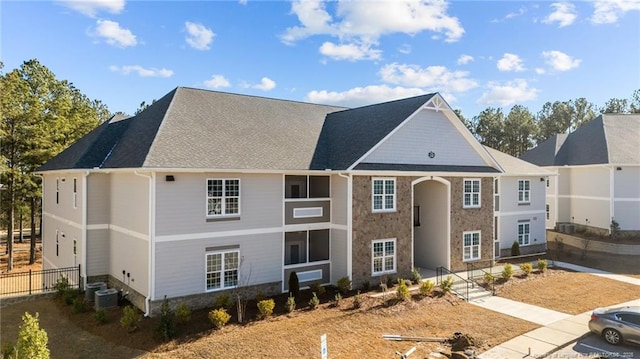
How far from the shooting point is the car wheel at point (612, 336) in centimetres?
1507

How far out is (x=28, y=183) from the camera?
34250mm

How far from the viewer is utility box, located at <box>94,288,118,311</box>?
1775cm

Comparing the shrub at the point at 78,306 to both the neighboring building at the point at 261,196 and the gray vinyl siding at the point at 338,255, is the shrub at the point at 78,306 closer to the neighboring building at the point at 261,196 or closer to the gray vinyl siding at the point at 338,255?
the neighboring building at the point at 261,196

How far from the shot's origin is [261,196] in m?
19.4

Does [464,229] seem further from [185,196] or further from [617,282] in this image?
[185,196]

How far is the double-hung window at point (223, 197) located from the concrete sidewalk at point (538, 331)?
1149cm

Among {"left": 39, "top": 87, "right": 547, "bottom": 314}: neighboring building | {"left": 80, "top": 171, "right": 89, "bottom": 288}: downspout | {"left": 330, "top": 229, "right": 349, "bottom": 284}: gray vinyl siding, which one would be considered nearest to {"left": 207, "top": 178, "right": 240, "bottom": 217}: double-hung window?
{"left": 39, "top": 87, "right": 547, "bottom": 314}: neighboring building

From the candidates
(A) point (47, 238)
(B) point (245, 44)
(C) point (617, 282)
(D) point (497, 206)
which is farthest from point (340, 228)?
(A) point (47, 238)

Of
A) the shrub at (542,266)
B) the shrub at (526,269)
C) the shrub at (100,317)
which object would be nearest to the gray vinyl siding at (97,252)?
the shrub at (100,317)

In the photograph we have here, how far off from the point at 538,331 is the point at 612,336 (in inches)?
95.7

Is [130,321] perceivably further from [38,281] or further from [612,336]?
[38,281]

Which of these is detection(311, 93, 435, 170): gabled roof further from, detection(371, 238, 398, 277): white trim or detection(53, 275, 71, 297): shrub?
detection(53, 275, 71, 297): shrub

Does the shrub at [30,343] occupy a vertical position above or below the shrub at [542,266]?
above

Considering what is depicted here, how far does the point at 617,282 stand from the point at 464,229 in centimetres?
891
